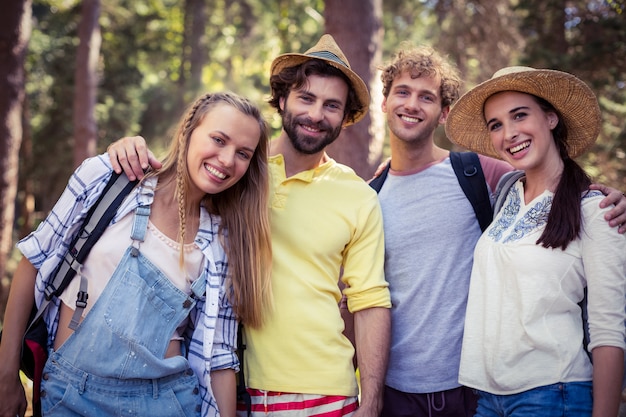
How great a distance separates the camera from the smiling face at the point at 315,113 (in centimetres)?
356

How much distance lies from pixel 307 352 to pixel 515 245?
1226 mm

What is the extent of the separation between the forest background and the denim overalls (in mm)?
1035

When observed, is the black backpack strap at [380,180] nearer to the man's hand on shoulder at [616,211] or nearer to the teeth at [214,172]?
the teeth at [214,172]

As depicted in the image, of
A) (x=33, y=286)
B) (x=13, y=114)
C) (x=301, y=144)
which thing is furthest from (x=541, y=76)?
(x=13, y=114)

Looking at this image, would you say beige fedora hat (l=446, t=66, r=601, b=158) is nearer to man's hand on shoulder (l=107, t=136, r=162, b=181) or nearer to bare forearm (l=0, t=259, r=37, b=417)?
man's hand on shoulder (l=107, t=136, r=162, b=181)

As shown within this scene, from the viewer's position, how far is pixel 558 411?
272cm

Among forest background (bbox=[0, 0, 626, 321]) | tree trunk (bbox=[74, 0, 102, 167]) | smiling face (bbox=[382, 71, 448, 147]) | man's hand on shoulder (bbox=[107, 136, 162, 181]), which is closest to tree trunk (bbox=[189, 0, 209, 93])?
forest background (bbox=[0, 0, 626, 321])

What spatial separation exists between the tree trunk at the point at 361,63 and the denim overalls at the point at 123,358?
3.39 meters

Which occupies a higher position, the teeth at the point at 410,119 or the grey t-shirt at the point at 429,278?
the teeth at the point at 410,119

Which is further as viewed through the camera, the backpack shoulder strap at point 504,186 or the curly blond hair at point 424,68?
the curly blond hair at point 424,68

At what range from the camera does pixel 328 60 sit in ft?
11.7

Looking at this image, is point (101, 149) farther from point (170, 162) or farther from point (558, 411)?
point (558, 411)

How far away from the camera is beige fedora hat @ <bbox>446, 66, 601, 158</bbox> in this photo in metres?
3.15

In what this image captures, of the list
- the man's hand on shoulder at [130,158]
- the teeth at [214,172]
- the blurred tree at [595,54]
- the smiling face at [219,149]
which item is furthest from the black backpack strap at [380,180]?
the blurred tree at [595,54]
